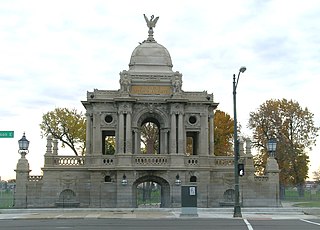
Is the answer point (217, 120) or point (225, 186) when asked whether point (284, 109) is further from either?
point (225, 186)

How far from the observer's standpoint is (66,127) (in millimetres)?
82750

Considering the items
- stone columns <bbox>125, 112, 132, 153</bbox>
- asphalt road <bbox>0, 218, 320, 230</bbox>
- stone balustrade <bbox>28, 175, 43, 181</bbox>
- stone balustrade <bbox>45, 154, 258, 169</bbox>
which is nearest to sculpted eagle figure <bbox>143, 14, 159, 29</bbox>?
stone columns <bbox>125, 112, 132, 153</bbox>

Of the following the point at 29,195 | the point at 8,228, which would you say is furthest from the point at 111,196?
the point at 8,228

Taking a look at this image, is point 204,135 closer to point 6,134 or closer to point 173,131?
point 173,131

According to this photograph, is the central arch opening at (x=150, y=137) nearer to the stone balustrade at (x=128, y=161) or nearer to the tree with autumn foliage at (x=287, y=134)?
the tree with autumn foliage at (x=287, y=134)

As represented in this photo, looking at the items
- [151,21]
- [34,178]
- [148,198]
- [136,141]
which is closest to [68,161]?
[34,178]

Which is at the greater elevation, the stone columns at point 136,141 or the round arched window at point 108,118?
the round arched window at point 108,118

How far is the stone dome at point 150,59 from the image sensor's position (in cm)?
5784

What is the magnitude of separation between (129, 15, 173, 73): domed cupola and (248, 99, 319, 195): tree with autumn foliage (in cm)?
2233

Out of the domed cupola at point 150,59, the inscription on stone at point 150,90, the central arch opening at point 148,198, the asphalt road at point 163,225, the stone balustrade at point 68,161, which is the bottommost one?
the asphalt road at point 163,225

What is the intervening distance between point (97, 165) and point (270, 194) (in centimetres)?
1568

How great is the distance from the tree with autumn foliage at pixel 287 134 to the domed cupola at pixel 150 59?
73.3 feet

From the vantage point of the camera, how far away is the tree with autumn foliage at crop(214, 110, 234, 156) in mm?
80000

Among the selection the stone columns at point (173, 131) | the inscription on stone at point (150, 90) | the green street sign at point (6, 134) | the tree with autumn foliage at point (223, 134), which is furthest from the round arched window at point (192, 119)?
the green street sign at point (6, 134)
